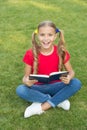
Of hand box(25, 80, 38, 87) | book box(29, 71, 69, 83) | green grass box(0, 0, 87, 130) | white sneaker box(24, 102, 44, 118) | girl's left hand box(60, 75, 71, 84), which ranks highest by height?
book box(29, 71, 69, 83)

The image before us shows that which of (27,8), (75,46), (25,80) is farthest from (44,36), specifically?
(27,8)

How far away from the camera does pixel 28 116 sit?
3891 mm

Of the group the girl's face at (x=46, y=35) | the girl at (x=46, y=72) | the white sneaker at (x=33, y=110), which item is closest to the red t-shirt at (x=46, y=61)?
the girl at (x=46, y=72)

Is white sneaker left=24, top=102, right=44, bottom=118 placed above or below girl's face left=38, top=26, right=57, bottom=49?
below

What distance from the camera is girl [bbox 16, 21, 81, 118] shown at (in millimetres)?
3924

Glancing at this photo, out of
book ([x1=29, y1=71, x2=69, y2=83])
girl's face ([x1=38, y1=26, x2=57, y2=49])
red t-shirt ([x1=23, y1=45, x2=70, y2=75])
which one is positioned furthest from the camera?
red t-shirt ([x1=23, y1=45, x2=70, y2=75])

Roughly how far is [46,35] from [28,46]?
2.20m

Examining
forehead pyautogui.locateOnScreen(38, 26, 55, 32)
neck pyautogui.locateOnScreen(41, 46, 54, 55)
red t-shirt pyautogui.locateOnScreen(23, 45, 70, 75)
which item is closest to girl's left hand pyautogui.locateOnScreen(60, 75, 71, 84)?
red t-shirt pyautogui.locateOnScreen(23, 45, 70, 75)

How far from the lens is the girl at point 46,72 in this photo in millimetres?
3924

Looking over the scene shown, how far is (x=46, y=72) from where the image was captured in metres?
4.10

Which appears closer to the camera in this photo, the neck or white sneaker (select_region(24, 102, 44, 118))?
white sneaker (select_region(24, 102, 44, 118))

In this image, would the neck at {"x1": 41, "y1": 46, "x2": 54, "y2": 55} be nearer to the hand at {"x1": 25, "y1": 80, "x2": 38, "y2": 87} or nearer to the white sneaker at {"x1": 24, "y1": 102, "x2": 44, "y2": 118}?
the hand at {"x1": 25, "y1": 80, "x2": 38, "y2": 87}

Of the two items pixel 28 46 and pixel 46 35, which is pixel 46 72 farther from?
pixel 28 46

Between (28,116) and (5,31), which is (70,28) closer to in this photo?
(5,31)
